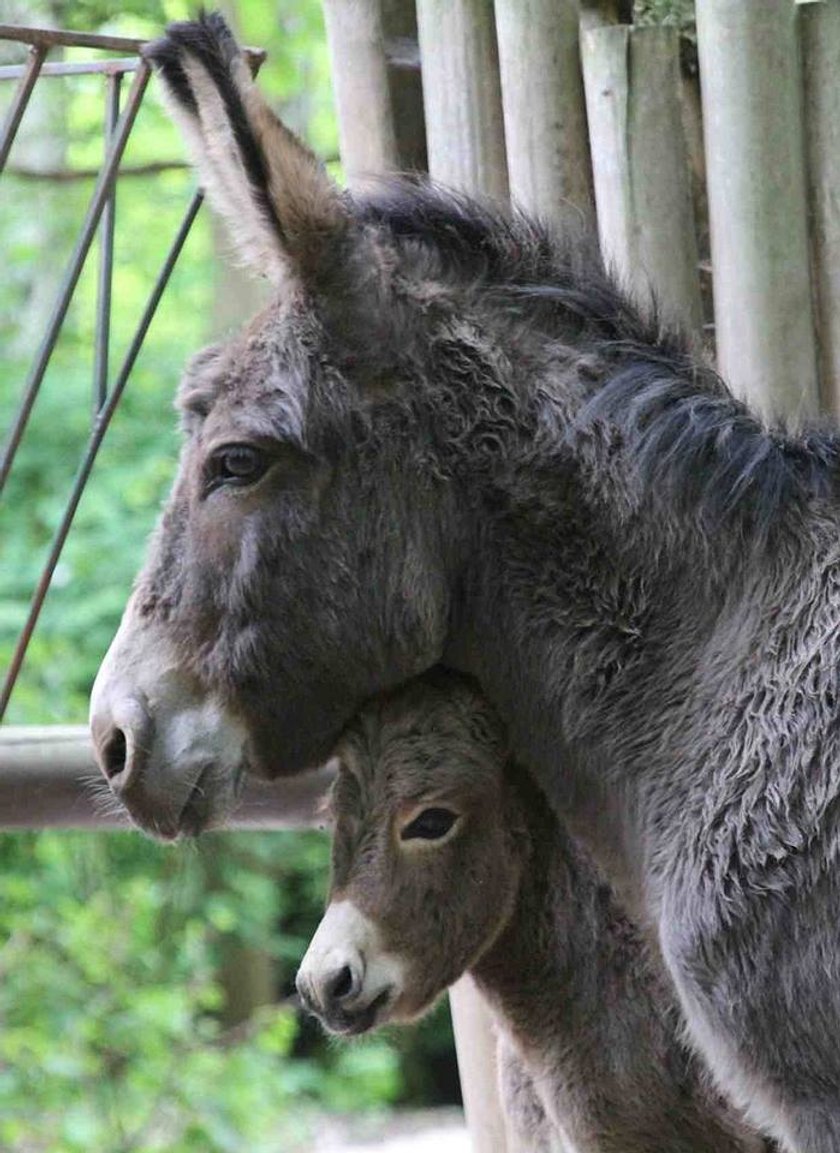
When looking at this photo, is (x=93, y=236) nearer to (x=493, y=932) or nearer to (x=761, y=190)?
(x=761, y=190)

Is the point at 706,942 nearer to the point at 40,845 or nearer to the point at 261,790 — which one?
the point at 261,790

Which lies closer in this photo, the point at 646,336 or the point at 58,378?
the point at 646,336

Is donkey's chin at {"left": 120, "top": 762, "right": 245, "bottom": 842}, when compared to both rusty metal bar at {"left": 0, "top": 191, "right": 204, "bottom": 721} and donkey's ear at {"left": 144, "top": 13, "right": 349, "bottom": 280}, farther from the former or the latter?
rusty metal bar at {"left": 0, "top": 191, "right": 204, "bottom": 721}

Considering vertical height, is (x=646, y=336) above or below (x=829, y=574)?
above

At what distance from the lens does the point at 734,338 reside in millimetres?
3277

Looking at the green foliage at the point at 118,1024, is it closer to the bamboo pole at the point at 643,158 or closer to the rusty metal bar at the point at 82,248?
the rusty metal bar at the point at 82,248

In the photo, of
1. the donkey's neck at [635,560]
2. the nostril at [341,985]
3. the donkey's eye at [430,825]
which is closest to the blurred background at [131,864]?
the donkey's neck at [635,560]

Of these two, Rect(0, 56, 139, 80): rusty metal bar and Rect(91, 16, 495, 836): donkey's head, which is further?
Rect(0, 56, 139, 80): rusty metal bar

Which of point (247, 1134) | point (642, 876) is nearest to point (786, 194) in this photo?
point (642, 876)

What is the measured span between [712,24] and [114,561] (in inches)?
192

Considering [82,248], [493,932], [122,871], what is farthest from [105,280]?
[122,871]

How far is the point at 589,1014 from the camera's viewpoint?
117 inches

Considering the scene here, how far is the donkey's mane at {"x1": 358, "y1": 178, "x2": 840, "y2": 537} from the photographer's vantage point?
2.49 metres

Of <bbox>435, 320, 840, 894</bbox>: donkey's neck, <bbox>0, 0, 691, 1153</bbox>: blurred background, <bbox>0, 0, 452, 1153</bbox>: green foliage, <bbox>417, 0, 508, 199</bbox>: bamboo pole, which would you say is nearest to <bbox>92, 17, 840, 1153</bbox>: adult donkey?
<bbox>435, 320, 840, 894</bbox>: donkey's neck
